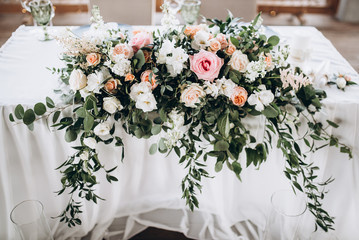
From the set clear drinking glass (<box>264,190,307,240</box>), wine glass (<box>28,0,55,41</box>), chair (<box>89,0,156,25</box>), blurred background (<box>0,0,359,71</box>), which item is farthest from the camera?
blurred background (<box>0,0,359,71</box>)

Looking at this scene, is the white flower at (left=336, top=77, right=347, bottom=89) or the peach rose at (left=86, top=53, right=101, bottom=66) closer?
the peach rose at (left=86, top=53, right=101, bottom=66)

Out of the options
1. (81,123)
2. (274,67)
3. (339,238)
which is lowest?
(339,238)

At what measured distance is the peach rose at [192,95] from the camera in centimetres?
101

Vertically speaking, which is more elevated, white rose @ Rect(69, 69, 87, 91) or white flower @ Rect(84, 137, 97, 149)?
white rose @ Rect(69, 69, 87, 91)

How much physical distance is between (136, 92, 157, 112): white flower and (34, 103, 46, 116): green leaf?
0.37 metres

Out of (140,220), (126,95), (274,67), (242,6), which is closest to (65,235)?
(140,220)

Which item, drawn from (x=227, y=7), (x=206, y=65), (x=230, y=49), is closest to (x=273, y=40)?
(x=230, y=49)

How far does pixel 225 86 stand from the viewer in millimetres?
1039

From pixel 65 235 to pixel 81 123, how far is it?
718 mm

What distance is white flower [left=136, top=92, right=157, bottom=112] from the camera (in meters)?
1.01

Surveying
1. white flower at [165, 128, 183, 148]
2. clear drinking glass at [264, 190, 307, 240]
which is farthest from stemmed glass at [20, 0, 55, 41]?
clear drinking glass at [264, 190, 307, 240]

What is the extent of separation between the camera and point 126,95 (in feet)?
3.64

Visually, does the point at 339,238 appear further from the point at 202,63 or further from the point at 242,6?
the point at 242,6

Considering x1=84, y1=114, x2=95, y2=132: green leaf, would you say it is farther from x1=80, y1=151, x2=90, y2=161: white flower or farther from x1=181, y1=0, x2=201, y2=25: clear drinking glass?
x1=181, y1=0, x2=201, y2=25: clear drinking glass
